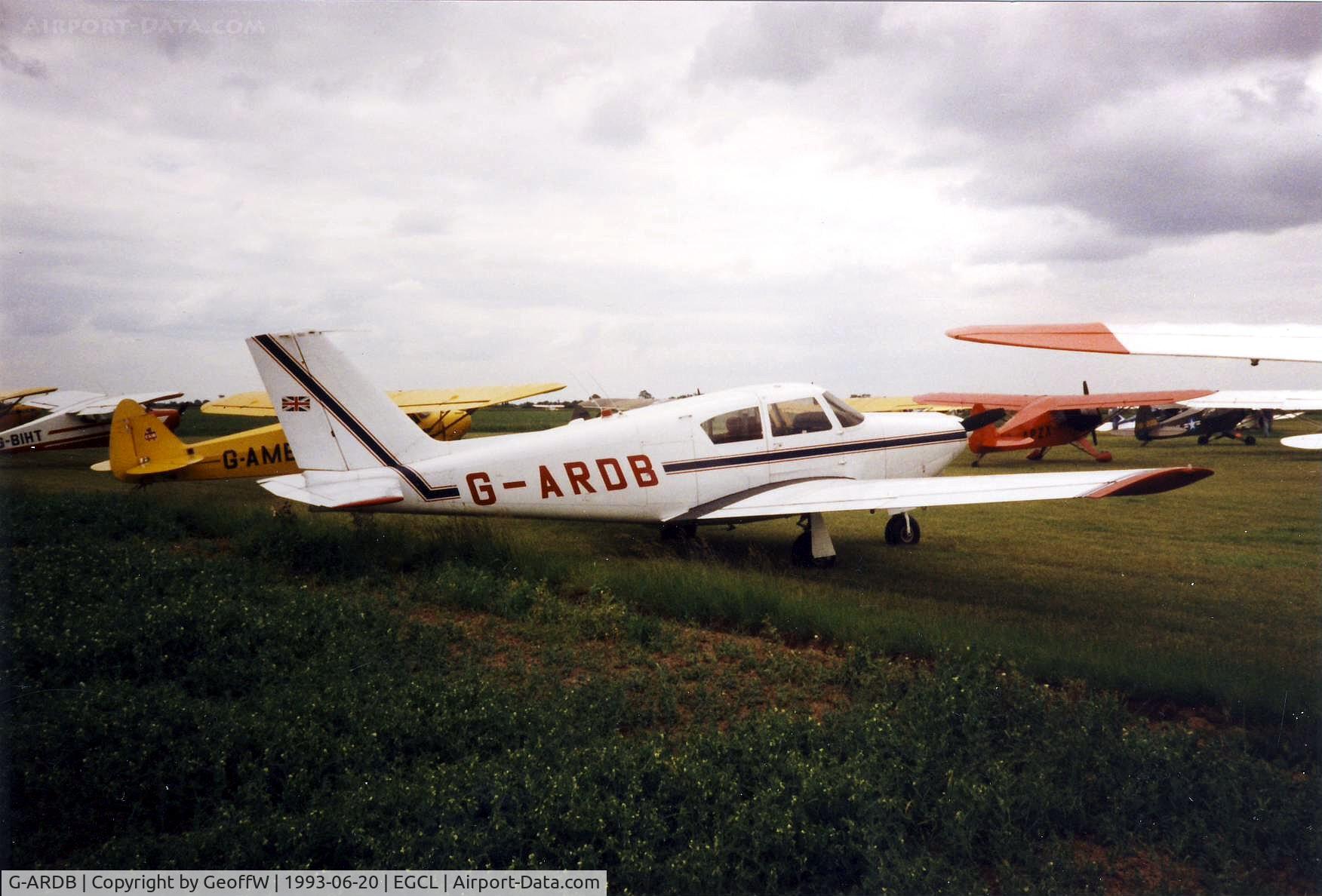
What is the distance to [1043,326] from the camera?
11.6 feet

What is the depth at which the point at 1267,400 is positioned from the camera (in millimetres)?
20125

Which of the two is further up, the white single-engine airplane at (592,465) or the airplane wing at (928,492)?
the white single-engine airplane at (592,465)

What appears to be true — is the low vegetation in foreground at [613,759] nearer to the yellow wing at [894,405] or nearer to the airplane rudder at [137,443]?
the airplane rudder at [137,443]

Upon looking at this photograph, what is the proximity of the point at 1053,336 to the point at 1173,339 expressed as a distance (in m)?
0.50

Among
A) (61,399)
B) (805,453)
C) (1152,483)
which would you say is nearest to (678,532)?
(805,453)

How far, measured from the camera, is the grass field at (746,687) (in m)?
2.98

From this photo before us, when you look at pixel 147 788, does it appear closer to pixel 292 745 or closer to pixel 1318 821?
pixel 292 745

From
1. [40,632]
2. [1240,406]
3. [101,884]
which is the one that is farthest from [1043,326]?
[1240,406]

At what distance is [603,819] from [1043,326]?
3.06 m

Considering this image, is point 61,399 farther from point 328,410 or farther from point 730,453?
point 730,453

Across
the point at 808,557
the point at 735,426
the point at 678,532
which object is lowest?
the point at 808,557

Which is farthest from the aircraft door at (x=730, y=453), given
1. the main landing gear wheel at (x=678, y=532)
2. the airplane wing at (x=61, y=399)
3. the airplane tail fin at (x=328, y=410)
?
the airplane wing at (x=61, y=399)

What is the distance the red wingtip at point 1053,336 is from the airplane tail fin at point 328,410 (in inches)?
236

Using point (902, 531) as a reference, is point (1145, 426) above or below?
above
